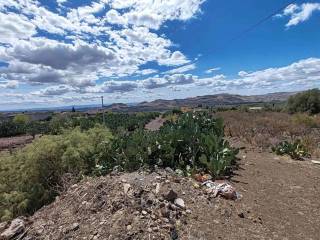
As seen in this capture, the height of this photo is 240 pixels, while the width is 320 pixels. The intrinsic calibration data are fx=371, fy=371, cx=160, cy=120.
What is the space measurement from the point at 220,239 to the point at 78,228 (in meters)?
2.26

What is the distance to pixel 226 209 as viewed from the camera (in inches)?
246

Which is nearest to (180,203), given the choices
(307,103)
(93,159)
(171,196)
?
(171,196)

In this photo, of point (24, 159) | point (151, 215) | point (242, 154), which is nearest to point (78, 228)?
point (151, 215)

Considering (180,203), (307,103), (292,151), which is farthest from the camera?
(307,103)

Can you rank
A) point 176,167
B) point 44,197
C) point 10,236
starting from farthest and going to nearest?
point 44,197 → point 176,167 → point 10,236

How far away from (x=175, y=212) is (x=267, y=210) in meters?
1.75

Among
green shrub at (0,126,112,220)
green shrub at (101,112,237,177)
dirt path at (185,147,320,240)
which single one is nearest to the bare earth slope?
dirt path at (185,147,320,240)

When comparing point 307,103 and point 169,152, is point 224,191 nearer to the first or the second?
point 169,152

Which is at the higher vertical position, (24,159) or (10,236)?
(24,159)

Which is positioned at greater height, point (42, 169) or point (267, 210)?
point (42, 169)

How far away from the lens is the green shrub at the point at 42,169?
29.9ft

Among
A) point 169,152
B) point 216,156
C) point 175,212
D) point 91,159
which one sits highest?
point 169,152

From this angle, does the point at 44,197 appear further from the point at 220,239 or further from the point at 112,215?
the point at 220,239

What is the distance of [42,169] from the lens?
9.84 m
